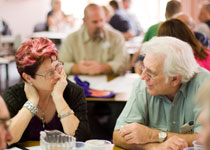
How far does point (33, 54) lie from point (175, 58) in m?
0.92

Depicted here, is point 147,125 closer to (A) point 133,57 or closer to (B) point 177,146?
(B) point 177,146

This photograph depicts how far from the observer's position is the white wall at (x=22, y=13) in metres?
10.9

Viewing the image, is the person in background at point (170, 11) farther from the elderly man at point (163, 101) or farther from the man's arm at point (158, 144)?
the man's arm at point (158, 144)

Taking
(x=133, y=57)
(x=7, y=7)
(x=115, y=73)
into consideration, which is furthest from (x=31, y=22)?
(x=115, y=73)

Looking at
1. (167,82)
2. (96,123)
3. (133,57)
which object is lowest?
(96,123)

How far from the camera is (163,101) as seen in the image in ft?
8.41

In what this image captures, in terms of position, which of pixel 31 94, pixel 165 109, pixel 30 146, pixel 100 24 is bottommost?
pixel 30 146

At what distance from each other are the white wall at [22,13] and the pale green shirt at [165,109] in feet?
29.2

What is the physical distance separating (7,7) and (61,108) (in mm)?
8943

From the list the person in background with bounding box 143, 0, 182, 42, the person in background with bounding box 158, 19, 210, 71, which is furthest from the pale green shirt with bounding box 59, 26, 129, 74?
the person in background with bounding box 158, 19, 210, 71

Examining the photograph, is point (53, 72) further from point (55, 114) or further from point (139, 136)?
point (139, 136)

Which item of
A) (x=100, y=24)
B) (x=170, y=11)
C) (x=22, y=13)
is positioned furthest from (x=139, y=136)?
(x=22, y=13)

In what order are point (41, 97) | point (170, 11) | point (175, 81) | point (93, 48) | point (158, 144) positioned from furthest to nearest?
point (170, 11) < point (93, 48) < point (41, 97) < point (175, 81) < point (158, 144)

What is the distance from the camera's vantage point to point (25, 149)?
2273mm
